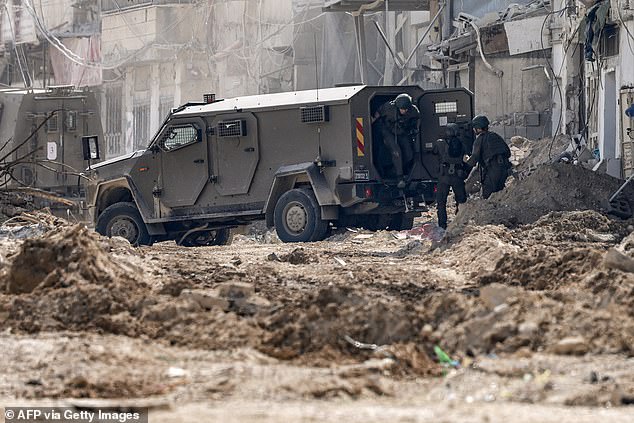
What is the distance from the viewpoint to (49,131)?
24.7 meters

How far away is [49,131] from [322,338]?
1684 centimetres

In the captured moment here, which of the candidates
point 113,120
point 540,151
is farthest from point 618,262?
point 113,120

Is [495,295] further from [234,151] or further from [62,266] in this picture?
[234,151]

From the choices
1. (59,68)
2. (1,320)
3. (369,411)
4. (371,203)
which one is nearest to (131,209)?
(371,203)

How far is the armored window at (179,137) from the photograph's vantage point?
62.6 feet

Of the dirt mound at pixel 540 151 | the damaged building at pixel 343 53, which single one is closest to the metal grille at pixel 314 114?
the damaged building at pixel 343 53

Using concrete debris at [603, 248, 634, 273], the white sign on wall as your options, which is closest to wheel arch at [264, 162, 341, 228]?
the white sign on wall

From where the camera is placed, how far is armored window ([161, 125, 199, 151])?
62.6ft

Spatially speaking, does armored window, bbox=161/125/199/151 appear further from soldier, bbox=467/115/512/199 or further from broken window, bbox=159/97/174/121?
broken window, bbox=159/97/174/121

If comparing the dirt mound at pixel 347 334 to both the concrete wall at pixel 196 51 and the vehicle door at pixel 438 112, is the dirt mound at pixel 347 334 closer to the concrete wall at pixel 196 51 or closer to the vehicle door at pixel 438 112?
the vehicle door at pixel 438 112

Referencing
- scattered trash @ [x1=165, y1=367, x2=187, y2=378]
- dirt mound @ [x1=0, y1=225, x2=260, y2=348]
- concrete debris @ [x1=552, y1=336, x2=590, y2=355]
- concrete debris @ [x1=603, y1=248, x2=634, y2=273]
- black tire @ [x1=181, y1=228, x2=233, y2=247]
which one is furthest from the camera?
black tire @ [x1=181, y1=228, x2=233, y2=247]

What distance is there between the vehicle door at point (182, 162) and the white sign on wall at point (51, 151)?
549 centimetres

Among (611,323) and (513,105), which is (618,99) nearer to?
(513,105)

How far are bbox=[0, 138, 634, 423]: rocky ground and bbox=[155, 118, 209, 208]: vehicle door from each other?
586cm
